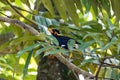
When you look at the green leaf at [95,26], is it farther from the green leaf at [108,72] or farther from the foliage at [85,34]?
the green leaf at [108,72]

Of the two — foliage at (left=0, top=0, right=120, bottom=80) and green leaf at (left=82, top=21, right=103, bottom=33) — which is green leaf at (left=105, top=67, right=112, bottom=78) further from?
green leaf at (left=82, top=21, right=103, bottom=33)

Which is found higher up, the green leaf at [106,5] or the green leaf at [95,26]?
the green leaf at [106,5]

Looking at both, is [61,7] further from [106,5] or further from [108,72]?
[108,72]

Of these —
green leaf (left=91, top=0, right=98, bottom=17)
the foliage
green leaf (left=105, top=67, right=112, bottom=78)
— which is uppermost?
green leaf (left=91, top=0, right=98, bottom=17)

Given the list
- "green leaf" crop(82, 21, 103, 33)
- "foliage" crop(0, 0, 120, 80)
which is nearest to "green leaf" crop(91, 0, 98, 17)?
"foliage" crop(0, 0, 120, 80)

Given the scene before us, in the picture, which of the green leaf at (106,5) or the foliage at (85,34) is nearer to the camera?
the foliage at (85,34)

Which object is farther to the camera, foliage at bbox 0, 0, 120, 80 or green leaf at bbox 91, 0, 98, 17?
green leaf at bbox 91, 0, 98, 17

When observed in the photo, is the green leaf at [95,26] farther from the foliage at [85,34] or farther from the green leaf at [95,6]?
the green leaf at [95,6]

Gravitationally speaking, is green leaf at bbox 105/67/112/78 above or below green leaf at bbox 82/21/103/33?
below

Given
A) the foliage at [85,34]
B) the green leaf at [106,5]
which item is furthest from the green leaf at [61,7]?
the green leaf at [106,5]

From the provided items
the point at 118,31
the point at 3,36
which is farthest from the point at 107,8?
the point at 3,36

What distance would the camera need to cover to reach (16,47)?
50.1 inches

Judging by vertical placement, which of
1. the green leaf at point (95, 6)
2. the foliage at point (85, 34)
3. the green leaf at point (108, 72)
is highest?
the green leaf at point (95, 6)

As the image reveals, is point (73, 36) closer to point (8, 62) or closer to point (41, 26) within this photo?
point (41, 26)
